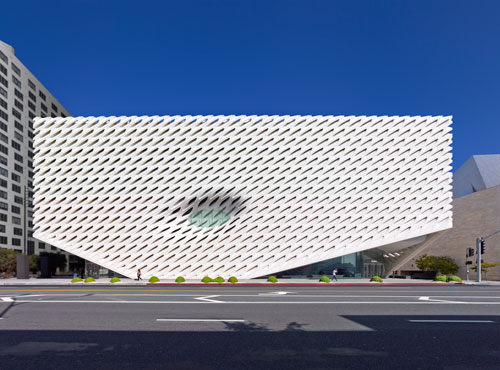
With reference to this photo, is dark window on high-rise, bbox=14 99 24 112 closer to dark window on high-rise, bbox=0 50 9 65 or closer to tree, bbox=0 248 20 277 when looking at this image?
dark window on high-rise, bbox=0 50 9 65

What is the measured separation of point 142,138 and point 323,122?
19.5 m

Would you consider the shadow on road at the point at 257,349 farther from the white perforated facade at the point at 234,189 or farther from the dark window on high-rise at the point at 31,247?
the dark window on high-rise at the point at 31,247

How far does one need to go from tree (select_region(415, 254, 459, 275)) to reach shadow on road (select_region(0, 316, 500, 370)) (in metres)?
49.2

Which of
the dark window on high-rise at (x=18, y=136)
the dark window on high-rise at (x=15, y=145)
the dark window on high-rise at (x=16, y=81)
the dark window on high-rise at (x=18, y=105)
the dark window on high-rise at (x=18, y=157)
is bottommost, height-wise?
the dark window on high-rise at (x=18, y=157)

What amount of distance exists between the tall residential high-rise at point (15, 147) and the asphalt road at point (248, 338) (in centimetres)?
6630

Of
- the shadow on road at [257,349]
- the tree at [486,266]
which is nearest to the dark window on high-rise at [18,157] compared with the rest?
the tree at [486,266]

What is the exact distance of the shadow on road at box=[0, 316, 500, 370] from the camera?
5.75m

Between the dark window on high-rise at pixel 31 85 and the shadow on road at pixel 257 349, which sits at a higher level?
the dark window on high-rise at pixel 31 85

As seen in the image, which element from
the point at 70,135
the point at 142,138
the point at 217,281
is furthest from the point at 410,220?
the point at 70,135

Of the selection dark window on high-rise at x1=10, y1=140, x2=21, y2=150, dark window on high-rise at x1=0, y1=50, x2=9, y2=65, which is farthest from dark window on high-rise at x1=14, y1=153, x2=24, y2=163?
dark window on high-rise at x1=0, y1=50, x2=9, y2=65

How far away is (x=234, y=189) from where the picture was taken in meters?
43.7

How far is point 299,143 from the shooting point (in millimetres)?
44656

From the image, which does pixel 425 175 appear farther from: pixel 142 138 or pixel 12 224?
pixel 12 224

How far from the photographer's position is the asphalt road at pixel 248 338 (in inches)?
232
